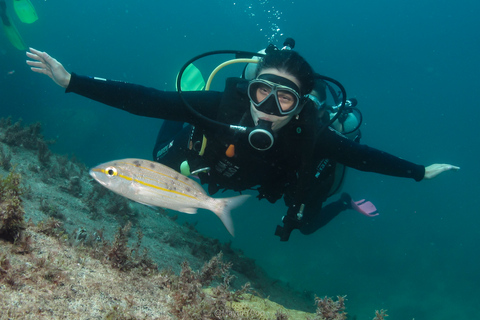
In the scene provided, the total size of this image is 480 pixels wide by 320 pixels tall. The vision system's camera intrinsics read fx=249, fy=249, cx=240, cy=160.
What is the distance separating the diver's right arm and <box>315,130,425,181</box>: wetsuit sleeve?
215cm

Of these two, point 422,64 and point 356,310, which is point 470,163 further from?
point 356,310

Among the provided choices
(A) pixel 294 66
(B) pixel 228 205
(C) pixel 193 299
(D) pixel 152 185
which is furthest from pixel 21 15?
(C) pixel 193 299

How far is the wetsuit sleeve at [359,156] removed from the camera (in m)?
4.64

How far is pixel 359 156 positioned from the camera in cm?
467

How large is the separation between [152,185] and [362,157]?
3849mm

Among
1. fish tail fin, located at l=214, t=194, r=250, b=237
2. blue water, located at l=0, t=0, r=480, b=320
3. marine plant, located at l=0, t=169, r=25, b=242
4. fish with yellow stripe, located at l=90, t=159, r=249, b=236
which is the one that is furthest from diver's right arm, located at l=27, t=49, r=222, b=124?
blue water, located at l=0, t=0, r=480, b=320

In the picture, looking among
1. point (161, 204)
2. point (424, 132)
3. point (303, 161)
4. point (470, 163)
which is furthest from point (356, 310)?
point (470, 163)

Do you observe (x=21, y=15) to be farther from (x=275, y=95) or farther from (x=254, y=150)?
(x=275, y=95)

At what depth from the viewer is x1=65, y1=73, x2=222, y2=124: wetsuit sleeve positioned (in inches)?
134

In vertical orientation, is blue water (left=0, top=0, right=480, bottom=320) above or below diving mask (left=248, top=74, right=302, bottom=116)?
above

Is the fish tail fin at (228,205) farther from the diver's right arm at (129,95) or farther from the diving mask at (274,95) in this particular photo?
the diver's right arm at (129,95)

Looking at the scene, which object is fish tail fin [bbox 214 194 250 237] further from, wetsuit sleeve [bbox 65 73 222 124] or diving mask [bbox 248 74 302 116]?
wetsuit sleeve [bbox 65 73 222 124]

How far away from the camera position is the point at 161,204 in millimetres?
2672

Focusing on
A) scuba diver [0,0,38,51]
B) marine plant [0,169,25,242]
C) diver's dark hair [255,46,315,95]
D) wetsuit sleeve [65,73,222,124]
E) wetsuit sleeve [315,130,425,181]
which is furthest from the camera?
scuba diver [0,0,38,51]
